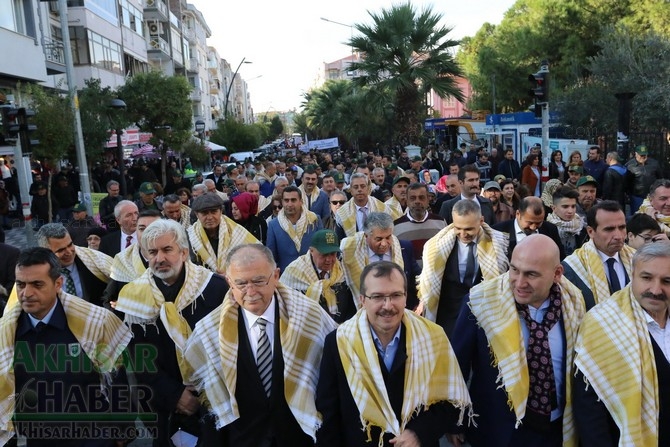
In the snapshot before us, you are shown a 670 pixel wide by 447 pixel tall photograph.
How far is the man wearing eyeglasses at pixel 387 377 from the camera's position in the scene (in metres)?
3.00

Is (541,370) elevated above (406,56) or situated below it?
below

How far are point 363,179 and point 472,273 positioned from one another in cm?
312

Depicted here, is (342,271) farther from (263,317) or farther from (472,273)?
(263,317)

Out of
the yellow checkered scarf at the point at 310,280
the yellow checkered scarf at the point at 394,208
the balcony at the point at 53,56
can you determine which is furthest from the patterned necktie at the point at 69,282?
the balcony at the point at 53,56

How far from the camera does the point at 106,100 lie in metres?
19.4

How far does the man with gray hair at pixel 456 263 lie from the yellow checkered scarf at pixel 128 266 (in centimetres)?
232

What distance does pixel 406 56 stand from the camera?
2194 centimetres

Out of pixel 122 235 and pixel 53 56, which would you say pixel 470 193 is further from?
pixel 53 56

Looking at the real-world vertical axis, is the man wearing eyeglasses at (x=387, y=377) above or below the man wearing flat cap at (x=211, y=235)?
below

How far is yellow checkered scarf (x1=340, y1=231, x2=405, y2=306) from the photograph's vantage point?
5.20 m

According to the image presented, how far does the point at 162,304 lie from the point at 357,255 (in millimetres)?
1989

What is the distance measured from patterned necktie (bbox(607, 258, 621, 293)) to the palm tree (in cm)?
1807

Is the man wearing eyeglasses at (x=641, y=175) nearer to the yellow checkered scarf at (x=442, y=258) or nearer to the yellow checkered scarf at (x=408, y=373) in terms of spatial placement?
the yellow checkered scarf at (x=442, y=258)

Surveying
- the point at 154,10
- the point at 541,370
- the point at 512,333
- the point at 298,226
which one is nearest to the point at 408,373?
the point at 512,333
